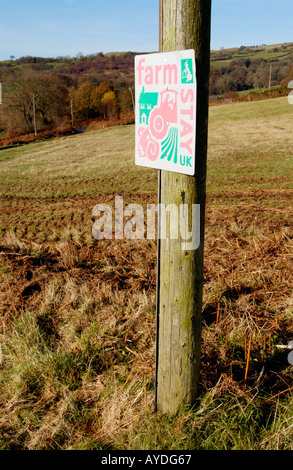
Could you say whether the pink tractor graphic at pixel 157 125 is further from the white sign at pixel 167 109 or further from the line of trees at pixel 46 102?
the line of trees at pixel 46 102

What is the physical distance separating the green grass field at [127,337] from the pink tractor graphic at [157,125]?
1.63 m

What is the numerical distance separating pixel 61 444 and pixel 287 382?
1.67 meters

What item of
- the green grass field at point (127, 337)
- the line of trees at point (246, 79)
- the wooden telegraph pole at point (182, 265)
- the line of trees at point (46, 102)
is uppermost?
the line of trees at point (246, 79)

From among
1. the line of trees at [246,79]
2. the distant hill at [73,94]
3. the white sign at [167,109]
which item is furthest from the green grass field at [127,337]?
the line of trees at [246,79]

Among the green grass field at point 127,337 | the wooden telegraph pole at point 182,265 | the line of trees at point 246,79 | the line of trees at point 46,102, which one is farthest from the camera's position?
the line of trees at point 246,79

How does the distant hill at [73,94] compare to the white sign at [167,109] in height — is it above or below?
above

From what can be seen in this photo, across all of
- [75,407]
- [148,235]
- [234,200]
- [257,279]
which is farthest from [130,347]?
[234,200]

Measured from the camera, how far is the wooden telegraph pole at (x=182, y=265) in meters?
1.87

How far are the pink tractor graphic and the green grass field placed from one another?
163cm

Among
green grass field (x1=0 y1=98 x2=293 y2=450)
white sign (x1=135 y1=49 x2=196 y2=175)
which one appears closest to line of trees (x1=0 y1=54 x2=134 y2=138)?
→ green grass field (x1=0 y1=98 x2=293 y2=450)

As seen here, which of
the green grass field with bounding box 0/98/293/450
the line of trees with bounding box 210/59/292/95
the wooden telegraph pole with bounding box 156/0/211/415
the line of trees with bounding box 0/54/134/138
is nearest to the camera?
the wooden telegraph pole with bounding box 156/0/211/415

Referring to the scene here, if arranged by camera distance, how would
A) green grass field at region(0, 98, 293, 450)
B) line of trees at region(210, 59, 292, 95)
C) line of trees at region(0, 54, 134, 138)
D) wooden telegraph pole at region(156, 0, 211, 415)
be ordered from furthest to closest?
line of trees at region(210, 59, 292, 95), line of trees at region(0, 54, 134, 138), green grass field at region(0, 98, 293, 450), wooden telegraph pole at region(156, 0, 211, 415)

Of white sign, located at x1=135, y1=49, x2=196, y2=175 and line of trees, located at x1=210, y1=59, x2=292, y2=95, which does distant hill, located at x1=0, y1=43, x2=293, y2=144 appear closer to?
line of trees, located at x1=210, y1=59, x2=292, y2=95

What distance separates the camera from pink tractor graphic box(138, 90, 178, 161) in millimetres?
1953
